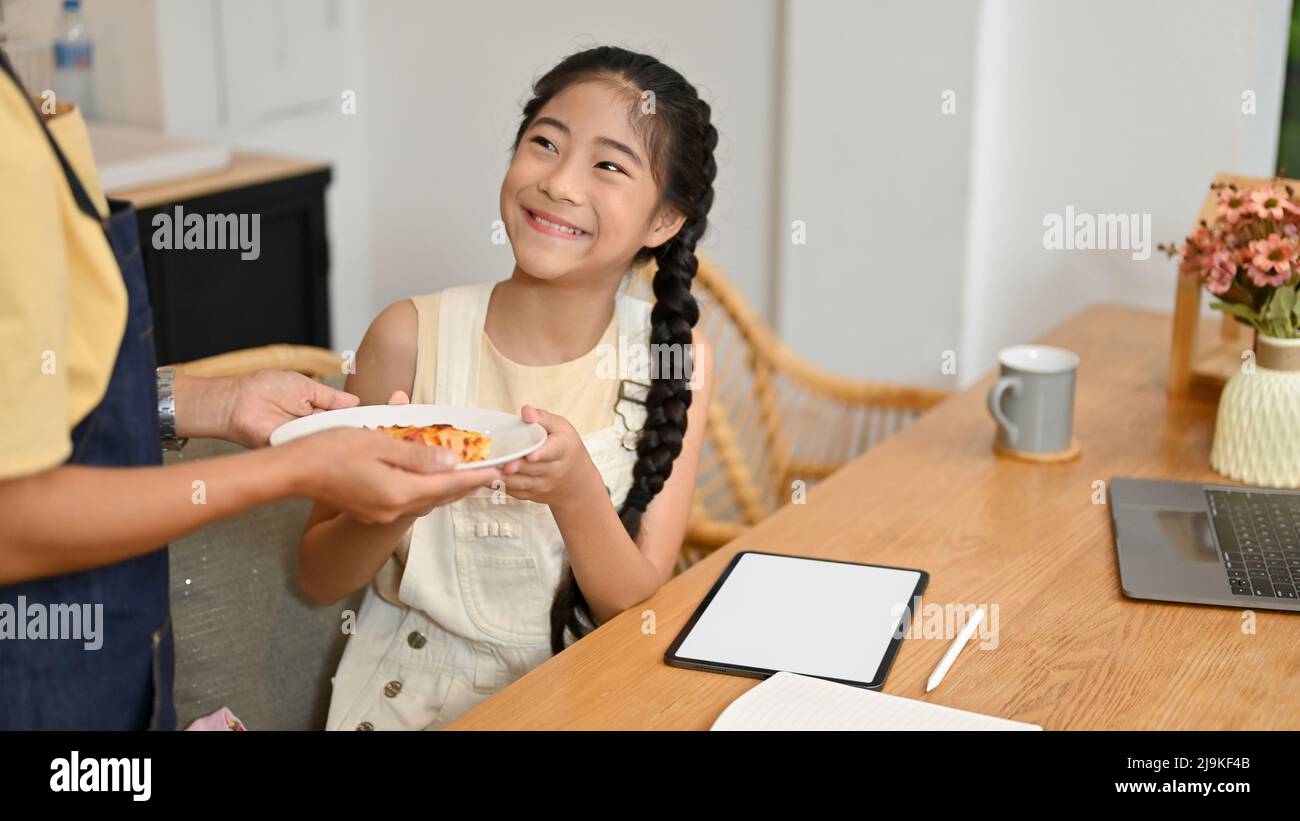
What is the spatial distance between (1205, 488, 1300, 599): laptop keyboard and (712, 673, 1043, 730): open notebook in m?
0.40

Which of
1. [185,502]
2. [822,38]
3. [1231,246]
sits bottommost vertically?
[185,502]

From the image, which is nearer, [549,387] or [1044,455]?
[549,387]

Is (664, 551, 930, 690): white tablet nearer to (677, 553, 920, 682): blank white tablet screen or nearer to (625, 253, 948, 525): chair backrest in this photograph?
(677, 553, 920, 682): blank white tablet screen

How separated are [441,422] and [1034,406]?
0.82m

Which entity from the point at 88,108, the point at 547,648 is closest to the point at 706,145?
the point at 547,648

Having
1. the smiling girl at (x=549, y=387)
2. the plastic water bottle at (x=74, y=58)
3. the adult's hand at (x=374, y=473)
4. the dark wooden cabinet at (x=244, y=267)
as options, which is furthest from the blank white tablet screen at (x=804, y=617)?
the plastic water bottle at (x=74, y=58)

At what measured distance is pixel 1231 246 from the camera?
1693 mm

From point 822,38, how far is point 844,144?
0.18 meters

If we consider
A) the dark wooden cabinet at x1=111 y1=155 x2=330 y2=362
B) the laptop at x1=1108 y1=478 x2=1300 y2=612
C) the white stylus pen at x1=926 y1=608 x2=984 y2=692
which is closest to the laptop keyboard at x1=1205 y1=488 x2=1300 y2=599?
the laptop at x1=1108 y1=478 x2=1300 y2=612

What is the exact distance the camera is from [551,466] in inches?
49.1

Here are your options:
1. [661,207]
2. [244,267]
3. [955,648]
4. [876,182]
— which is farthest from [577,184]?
[244,267]

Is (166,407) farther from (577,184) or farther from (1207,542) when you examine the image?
(1207,542)

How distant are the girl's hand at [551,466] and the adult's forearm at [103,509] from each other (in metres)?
0.31
